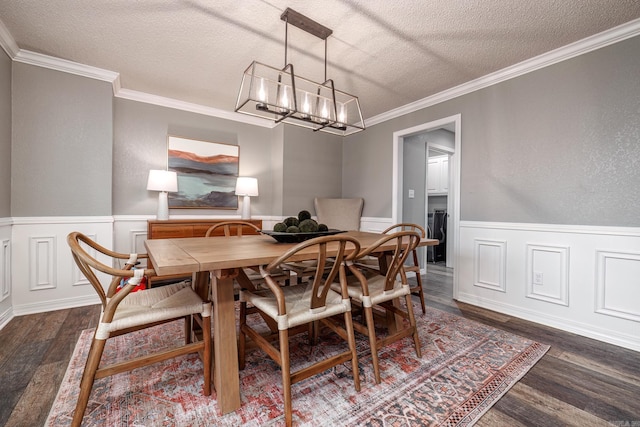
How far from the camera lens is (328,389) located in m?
1.49

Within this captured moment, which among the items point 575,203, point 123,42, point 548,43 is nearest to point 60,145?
point 123,42

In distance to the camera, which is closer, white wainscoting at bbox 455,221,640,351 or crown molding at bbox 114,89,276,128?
white wainscoting at bbox 455,221,640,351

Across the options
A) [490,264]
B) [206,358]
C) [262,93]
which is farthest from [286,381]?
[490,264]

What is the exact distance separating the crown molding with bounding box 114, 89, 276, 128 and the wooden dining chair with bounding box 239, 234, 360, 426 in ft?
9.51

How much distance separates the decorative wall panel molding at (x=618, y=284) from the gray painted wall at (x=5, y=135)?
4701 mm

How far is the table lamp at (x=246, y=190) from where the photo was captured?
12.1 feet

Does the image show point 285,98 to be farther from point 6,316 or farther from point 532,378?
point 6,316

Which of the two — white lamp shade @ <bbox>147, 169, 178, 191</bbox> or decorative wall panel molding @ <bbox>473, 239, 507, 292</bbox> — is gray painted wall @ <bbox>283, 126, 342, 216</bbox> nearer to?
white lamp shade @ <bbox>147, 169, 178, 191</bbox>

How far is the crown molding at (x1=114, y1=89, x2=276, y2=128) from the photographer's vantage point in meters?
3.22

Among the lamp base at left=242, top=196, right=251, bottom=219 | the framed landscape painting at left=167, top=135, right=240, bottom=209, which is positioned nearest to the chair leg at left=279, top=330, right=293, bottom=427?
the lamp base at left=242, top=196, right=251, bottom=219

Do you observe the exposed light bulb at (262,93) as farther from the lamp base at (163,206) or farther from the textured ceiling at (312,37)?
the lamp base at (163,206)

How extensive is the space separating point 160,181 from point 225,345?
244 centimetres

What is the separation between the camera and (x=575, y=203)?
228cm

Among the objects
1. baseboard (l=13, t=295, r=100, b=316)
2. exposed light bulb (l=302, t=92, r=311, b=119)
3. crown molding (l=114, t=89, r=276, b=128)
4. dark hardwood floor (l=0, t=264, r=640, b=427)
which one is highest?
crown molding (l=114, t=89, r=276, b=128)
